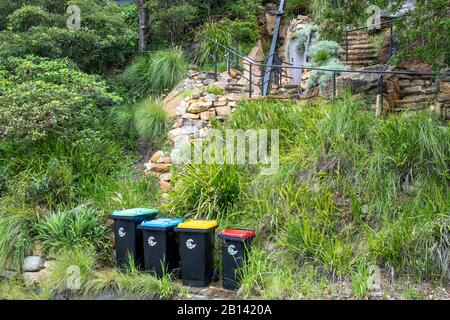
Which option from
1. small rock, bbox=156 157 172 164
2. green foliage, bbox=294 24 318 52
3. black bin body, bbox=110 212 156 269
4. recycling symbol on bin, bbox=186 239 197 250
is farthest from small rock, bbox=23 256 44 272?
green foliage, bbox=294 24 318 52

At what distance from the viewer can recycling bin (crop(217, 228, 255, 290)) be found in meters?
5.41

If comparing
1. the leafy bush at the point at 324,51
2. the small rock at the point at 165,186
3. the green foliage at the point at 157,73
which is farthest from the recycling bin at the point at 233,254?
the leafy bush at the point at 324,51

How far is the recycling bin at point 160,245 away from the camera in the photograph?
5.67m

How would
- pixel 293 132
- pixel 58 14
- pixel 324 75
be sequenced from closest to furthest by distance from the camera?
pixel 293 132 < pixel 324 75 < pixel 58 14

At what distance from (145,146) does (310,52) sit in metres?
3.85

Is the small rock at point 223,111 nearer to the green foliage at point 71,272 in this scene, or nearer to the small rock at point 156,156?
the small rock at point 156,156

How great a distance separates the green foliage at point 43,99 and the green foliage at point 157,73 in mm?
1533

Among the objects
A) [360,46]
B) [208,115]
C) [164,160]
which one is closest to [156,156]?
[164,160]

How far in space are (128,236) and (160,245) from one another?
50 cm

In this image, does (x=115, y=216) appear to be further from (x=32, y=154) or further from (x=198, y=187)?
(x=32, y=154)

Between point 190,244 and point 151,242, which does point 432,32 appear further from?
point 151,242
